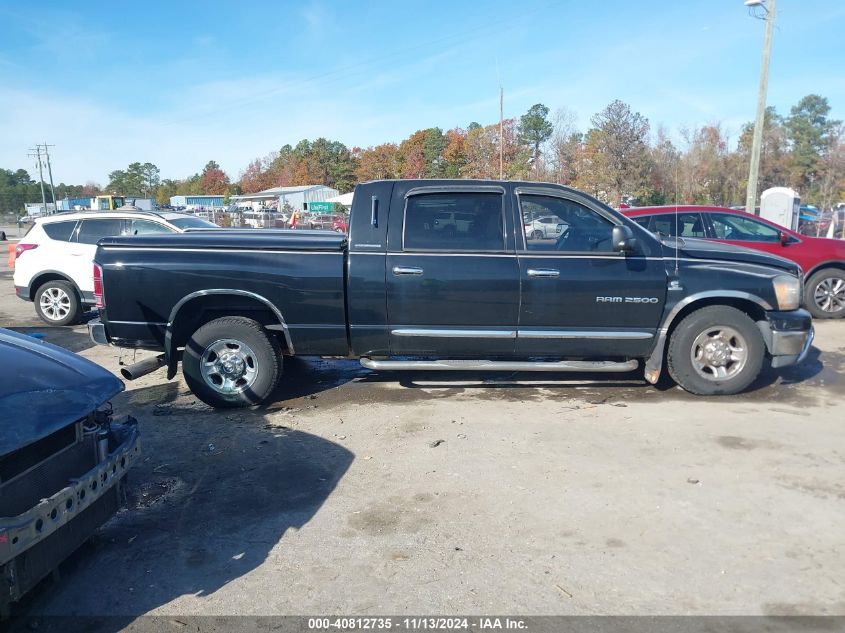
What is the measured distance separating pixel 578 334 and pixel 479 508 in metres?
2.31

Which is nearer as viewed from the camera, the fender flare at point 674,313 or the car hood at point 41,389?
the car hood at point 41,389

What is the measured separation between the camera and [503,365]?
556 centimetres

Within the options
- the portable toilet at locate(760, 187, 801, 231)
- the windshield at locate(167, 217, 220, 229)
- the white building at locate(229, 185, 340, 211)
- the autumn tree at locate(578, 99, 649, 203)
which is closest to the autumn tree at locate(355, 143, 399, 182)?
the white building at locate(229, 185, 340, 211)

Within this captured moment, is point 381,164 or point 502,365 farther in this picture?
point 381,164

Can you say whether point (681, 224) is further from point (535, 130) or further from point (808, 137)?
point (808, 137)

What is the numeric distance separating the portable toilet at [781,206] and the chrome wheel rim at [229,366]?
16.3 meters

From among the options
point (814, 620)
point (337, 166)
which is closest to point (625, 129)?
point (814, 620)

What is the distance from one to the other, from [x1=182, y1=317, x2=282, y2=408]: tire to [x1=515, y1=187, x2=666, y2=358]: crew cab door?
2352 mm

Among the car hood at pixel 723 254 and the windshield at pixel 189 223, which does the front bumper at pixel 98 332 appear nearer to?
the windshield at pixel 189 223

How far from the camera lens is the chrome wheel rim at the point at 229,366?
5.62 metres

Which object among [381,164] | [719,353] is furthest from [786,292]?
[381,164]

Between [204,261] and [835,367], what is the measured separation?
692 cm

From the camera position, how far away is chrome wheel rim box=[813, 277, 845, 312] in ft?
31.7

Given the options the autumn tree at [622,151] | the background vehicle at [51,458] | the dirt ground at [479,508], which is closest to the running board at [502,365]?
the dirt ground at [479,508]
